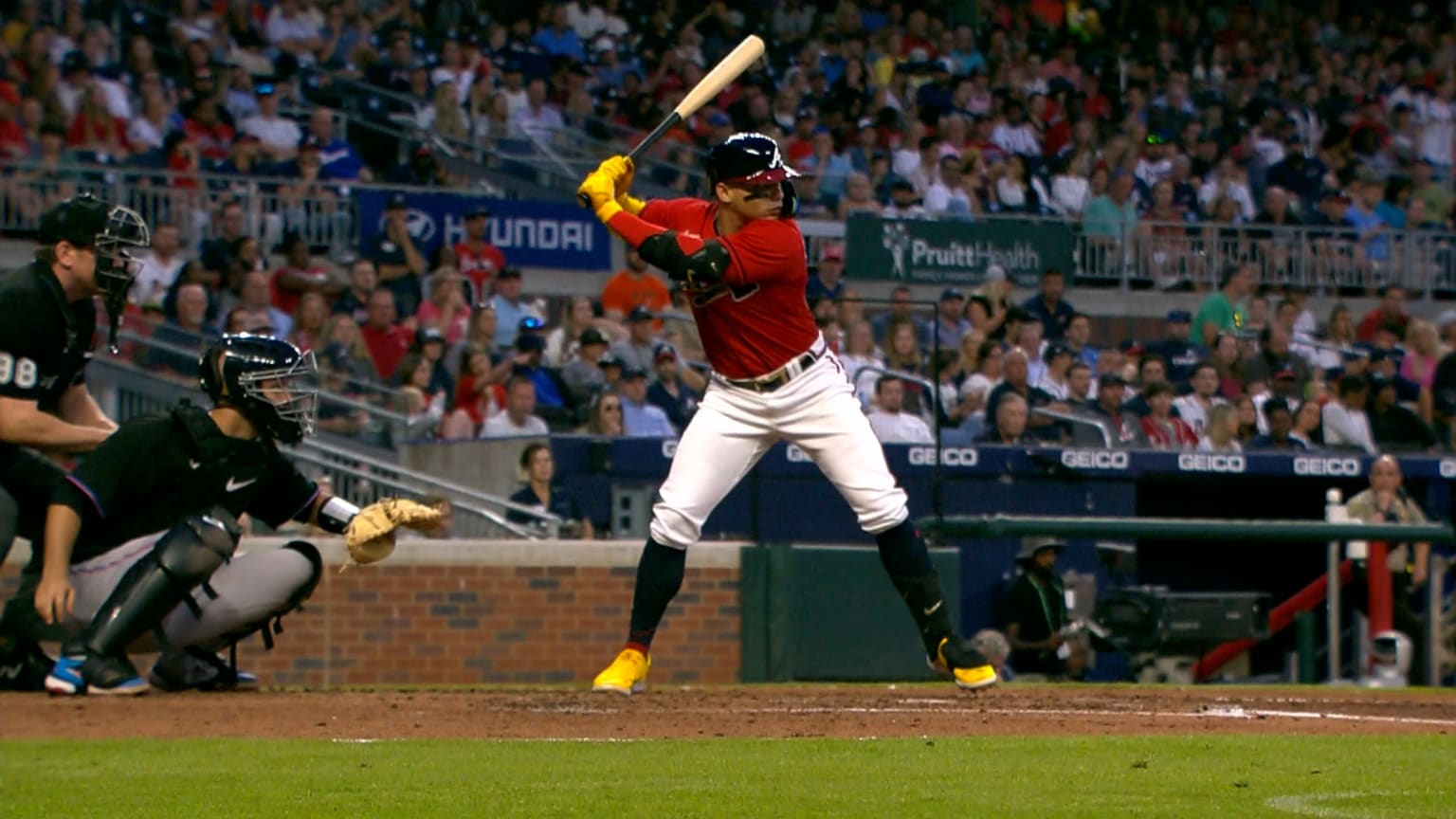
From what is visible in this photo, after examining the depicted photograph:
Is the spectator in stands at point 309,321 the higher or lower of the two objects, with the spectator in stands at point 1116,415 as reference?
higher

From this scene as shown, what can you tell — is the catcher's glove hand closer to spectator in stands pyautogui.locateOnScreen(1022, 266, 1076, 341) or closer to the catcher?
the catcher

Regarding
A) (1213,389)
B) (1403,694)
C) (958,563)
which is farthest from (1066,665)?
(1213,389)

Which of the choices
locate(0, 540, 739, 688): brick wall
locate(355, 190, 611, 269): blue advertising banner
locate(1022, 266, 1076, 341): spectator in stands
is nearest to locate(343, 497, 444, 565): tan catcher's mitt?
locate(0, 540, 739, 688): brick wall

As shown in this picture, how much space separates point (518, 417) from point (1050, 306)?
17.1 ft

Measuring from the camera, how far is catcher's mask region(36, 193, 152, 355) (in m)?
7.92

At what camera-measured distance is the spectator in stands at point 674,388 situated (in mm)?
13555

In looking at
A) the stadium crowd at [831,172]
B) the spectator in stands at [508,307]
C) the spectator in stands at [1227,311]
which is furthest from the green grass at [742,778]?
the spectator in stands at [1227,311]

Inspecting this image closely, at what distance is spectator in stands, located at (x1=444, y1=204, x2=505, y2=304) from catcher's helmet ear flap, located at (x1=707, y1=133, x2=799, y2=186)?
7.66 meters

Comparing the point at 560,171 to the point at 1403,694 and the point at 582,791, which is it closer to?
the point at 1403,694

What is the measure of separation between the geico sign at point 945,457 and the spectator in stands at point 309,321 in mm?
3849

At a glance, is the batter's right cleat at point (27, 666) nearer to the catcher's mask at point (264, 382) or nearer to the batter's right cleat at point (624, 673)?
the catcher's mask at point (264, 382)

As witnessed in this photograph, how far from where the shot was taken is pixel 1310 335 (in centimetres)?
1805

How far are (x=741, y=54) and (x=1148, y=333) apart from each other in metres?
9.84

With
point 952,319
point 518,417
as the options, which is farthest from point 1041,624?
point 952,319
